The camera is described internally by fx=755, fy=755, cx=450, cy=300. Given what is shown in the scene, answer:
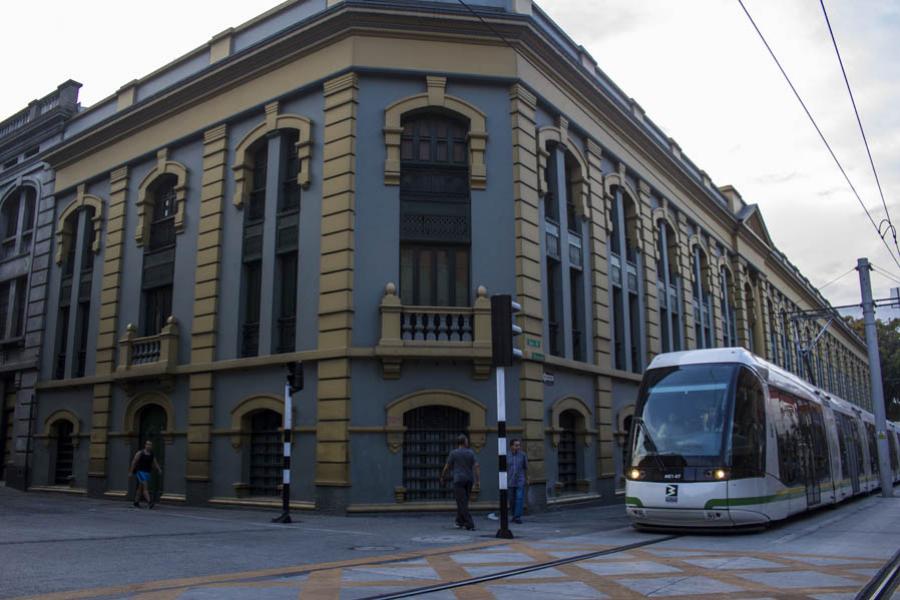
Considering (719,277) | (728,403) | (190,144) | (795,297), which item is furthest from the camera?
(795,297)

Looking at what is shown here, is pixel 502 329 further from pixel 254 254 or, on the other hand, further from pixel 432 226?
pixel 254 254

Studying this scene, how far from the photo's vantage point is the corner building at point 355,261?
54.6 feet

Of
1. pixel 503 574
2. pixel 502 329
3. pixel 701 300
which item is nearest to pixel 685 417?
pixel 502 329

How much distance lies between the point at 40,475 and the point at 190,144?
11487 mm

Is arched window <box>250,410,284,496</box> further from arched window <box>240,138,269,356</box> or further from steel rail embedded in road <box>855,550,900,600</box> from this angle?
steel rail embedded in road <box>855,550,900,600</box>

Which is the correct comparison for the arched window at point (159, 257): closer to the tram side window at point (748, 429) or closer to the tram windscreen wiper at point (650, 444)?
the tram windscreen wiper at point (650, 444)

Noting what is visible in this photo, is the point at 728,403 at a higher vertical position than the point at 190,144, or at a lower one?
lower

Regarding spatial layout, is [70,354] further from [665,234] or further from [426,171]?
[665,234]

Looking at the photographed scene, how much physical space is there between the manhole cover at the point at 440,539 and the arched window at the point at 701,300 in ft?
63.9

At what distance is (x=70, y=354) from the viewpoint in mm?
23625

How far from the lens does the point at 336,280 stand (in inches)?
661

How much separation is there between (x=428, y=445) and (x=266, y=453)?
419 cm

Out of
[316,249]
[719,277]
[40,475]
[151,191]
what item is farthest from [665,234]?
[40,475]

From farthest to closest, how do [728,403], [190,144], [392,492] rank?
[190,144] → [392,492] → [728,403]
